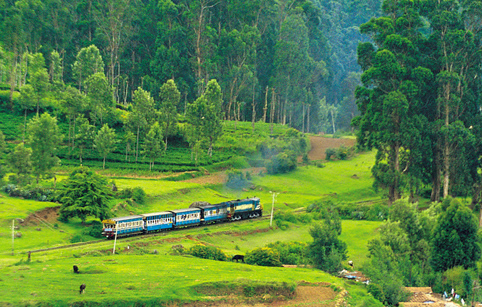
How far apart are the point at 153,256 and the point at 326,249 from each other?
19467mm

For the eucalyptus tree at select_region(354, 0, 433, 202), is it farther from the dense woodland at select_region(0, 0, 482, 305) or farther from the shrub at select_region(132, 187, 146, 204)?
the shrub at select_region(132, 187, 146, 204)

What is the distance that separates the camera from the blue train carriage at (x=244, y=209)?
84.2 metres

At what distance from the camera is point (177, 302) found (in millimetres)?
46594

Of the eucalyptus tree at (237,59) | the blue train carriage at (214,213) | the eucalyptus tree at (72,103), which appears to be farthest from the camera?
the eucalyptus tree at (237,59)

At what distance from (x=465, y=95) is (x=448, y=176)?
47.4 feet

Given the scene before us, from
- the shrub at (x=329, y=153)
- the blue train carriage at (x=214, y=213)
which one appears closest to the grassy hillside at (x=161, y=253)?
the blue train carriage at (x=214, y=213)

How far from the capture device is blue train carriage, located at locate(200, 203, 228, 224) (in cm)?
8062

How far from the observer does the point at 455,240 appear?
66.4 metres

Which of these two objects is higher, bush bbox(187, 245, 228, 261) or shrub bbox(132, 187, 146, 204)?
shrub bbox(132, 187, 146, 204)

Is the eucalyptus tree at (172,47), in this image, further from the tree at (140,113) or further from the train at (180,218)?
the train at (180,218)

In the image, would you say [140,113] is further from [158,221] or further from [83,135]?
[158,221]

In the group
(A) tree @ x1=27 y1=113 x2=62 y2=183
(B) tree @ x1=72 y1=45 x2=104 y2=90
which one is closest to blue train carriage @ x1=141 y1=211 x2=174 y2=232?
(A) tree @ x1=27 y1=113 x2=62 y2=183

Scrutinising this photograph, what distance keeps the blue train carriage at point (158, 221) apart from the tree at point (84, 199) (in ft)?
17.6

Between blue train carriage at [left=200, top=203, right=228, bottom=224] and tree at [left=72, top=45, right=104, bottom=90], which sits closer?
blue train carriage at [left=200, top=203, right=228, bottom=224]
